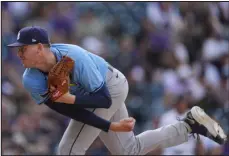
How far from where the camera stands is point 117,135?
→ 230 inches

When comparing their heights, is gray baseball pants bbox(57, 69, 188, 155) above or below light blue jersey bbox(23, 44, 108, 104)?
below

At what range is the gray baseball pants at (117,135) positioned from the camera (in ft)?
18.8

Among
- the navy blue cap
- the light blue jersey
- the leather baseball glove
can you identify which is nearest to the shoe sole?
the light blue jersey

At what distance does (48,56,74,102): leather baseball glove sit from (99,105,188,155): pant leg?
76 cm

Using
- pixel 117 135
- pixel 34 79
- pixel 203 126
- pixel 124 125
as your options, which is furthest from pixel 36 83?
pixel 203 126

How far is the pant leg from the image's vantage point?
5.86 metres

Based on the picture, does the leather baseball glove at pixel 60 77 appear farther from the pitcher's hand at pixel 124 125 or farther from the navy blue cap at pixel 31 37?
the pitcher's hand at pixel 124 125

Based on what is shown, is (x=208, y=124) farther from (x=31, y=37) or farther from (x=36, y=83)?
(x=31, y=37)

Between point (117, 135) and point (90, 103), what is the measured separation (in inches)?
22.5

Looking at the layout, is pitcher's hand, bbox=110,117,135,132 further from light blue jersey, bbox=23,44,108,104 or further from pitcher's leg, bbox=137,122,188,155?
pitcher's leg, bbox=137,122,188,155

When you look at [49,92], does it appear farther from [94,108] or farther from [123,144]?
[123,144]

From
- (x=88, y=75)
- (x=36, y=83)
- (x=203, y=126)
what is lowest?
(x=203, y=126)

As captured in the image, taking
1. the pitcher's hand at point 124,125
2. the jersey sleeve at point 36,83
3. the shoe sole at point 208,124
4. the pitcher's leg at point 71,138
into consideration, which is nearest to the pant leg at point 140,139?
the shoe sole at point 208,124

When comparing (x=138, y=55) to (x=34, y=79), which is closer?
(x=34, y=79)
